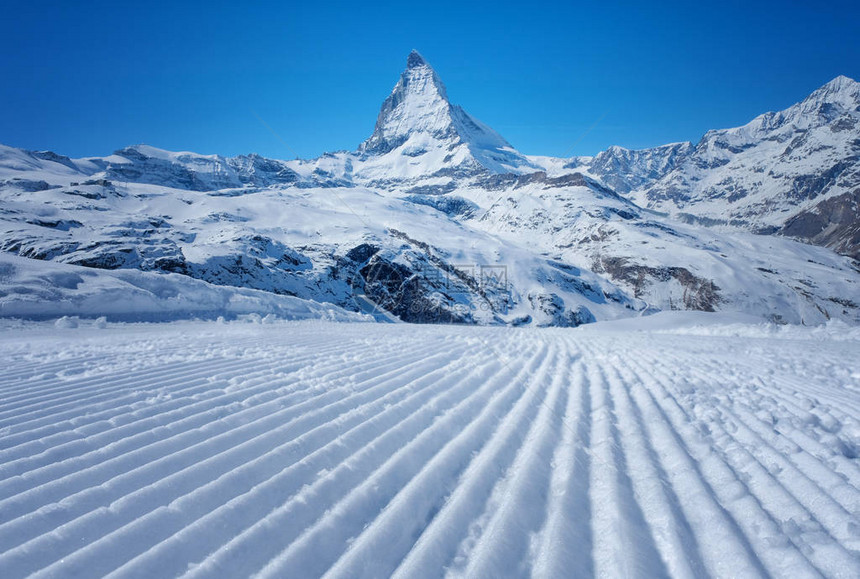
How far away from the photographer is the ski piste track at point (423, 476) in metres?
1.77

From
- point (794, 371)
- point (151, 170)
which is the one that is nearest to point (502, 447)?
point (794, 371)

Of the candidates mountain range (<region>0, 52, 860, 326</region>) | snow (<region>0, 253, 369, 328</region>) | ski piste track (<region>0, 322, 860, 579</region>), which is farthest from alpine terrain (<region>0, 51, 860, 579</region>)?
mountain range (<region>0, 52, 860, 326</region>)

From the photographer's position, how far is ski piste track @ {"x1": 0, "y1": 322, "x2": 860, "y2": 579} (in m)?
1.77

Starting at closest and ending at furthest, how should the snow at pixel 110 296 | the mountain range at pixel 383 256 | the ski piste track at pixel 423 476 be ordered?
the ski piste track at pixel 423 476 → the snow at pixel 110 296 → the mountain range at pixel 383 256

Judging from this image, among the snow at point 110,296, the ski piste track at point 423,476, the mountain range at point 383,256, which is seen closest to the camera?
the ski piste track at point 423,476

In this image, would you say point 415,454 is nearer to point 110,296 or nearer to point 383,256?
point 110,296

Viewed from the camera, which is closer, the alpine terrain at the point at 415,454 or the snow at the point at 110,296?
the alpine terrain at the point at 415,454

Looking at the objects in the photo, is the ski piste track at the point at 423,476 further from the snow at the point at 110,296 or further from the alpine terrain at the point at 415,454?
the snow at the point at 110,296

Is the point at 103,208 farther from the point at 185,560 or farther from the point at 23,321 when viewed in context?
the point at 185,560

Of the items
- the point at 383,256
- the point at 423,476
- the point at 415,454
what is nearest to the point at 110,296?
the point at 415,454

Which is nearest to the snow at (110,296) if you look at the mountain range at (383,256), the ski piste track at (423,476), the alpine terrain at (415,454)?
the mountain range at (383,256)

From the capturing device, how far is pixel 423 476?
257 centimetres

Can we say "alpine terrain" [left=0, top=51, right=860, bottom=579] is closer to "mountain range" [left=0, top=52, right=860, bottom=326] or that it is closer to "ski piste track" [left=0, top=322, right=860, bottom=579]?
"ski piste track" [left=0, top=322, right=860, bottom=579]

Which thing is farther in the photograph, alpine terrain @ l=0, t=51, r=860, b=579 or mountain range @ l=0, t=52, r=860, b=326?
mountain range @ l=0, t=52, r=860, b=326
